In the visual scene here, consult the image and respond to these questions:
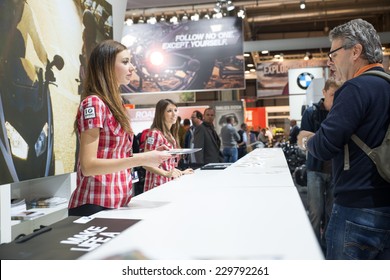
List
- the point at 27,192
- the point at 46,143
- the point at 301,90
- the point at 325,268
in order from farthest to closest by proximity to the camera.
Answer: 1. the point at 301,90
2. the point at 27,192
3. the point at 46,143
4. the point at 325,268

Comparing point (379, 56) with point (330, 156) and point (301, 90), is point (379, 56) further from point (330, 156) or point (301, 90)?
point (301, 90)

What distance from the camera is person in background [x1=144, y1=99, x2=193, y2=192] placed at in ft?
7.25

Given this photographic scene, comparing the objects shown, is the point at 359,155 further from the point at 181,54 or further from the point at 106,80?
the point at 181,54

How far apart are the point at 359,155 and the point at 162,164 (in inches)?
54.8

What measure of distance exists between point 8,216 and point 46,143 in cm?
53

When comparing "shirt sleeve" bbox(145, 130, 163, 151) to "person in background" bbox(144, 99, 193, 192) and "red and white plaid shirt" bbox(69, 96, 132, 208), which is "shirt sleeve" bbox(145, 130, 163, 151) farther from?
"red and white plaid shirt" bbox(69, 96, 132, 208)

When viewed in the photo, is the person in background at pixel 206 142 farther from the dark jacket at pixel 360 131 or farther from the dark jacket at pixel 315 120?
the dark jacket at pixel 360 131

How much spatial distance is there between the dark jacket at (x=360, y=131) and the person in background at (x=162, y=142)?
3.62 feet

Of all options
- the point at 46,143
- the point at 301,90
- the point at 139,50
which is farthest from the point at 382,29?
the point at 46,143

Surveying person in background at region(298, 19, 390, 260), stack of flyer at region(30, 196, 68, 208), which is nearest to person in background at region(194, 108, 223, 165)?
stack of flyer at region(30, 196, 68, 208)

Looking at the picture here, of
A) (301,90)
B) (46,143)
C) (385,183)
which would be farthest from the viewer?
(301,90)

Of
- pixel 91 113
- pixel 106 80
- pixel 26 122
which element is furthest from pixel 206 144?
pixel 91 113

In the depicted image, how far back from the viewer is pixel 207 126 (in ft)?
14.9

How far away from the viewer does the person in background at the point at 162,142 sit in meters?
2.21
